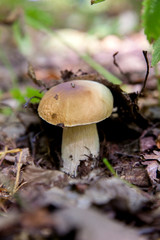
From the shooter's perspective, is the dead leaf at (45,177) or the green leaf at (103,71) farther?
the green leaf at (103,71)

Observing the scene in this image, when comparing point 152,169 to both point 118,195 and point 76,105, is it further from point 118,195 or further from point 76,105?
point 76,105

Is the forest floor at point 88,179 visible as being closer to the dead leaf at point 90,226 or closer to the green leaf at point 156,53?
the dead leaf at point 90,226

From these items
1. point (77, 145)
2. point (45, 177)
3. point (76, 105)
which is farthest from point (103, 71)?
point (45, 177)

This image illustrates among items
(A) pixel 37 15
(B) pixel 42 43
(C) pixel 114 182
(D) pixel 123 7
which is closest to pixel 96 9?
(D) pixel 123 7

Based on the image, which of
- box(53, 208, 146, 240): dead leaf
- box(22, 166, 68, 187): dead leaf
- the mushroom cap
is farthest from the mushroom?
box(53, 208, 146, 240): dead leaf

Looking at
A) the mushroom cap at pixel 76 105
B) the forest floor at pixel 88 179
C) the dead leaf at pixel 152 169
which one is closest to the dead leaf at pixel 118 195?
the forest floor at pixel 88 179

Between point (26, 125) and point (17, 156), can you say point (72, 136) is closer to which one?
point (17, 156)

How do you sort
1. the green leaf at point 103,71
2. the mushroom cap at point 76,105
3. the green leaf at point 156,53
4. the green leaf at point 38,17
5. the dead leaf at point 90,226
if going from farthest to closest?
the green leaf at point 38,17 → the green leaf at point 103,71 → the mushroom cap at point 76,105 → the green leaf at point 156,53 → the dead leaf at point 90,226

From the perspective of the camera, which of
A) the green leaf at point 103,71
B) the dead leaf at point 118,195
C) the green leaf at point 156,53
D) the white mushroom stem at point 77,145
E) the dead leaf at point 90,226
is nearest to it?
the dead leaf at point 90,226

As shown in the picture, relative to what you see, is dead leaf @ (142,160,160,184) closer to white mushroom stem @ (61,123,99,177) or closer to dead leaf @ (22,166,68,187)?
white mushroom stem @ (61,123,99,177)
